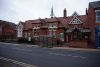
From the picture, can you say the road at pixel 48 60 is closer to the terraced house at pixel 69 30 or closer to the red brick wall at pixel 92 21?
the terraced house at pixel 69 30

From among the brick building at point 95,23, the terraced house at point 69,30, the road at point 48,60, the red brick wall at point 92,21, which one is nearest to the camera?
the road at point 48,60

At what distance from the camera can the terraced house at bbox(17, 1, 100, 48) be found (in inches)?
1240

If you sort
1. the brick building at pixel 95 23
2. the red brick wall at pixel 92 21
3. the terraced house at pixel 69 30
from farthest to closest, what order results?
the red brick wall at pixel 92 21
the terraced house at pixel 69 30
the brick building at pixel 95 23

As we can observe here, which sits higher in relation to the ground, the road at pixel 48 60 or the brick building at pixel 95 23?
the brick building at pixel 95 23

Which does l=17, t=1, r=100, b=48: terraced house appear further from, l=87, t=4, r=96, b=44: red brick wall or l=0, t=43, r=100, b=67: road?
l=0, t=43, r=100, b=67: road

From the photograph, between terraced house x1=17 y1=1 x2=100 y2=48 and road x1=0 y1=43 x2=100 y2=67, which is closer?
road x1=0 y1=43 x2=100 y2=67

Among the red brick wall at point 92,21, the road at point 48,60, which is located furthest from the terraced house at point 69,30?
the road at point 48,60

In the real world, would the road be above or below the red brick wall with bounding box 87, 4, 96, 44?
below

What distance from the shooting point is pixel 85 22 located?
39.9 m

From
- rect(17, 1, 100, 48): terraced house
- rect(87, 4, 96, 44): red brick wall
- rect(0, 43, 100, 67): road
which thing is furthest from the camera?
rect(87, 4, 96, 44): red brick wall

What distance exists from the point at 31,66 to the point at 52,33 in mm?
33628

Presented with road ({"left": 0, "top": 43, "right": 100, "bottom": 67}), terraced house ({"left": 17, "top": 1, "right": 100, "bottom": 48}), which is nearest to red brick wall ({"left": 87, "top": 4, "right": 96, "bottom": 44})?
terraced house ({"left": 17, "top": 1, "right": 100, "bottom": 48})

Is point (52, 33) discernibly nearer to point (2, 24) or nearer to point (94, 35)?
point (94, 35)

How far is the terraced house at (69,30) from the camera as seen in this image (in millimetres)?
31506
